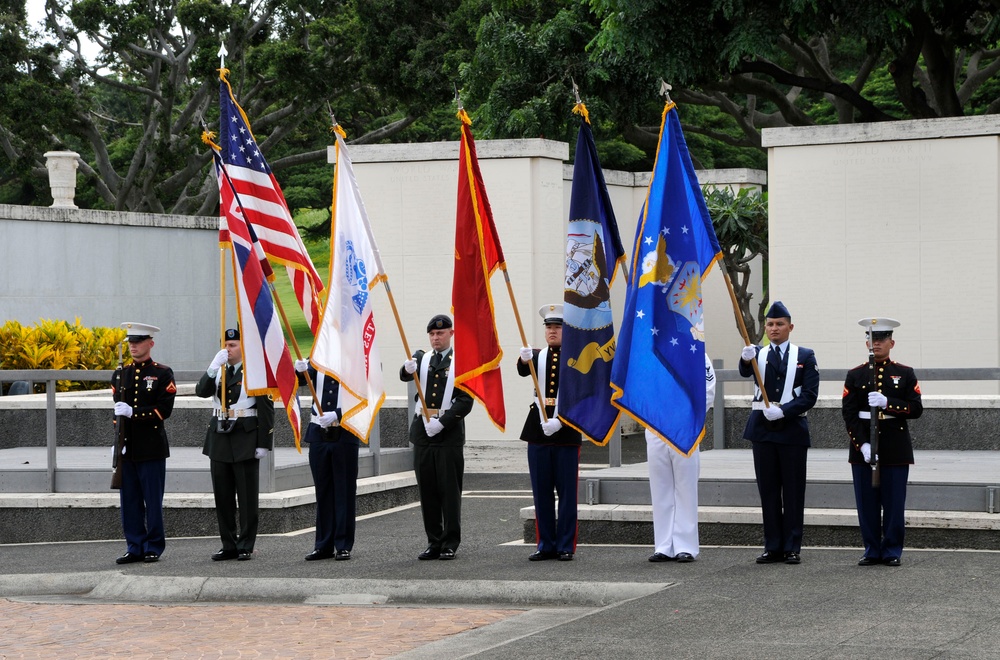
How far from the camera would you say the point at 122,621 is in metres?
9.51

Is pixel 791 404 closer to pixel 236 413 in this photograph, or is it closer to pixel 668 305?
pixel 668 305

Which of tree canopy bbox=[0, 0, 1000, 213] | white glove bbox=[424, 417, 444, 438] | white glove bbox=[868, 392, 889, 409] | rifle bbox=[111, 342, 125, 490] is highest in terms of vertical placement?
tree canopy bbox=[0, 0, 1000, 213]

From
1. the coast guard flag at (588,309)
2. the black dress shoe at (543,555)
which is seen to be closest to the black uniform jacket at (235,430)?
the black dress shoe at (543,555)

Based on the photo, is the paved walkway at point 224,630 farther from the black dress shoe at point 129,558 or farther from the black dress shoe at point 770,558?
the black dress shoe at point 770,558

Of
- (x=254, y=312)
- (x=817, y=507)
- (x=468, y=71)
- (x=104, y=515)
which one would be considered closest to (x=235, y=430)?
(x=254, y=312)

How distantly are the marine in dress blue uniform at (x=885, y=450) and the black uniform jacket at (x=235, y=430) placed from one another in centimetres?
441

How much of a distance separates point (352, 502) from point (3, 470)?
4.01 meters

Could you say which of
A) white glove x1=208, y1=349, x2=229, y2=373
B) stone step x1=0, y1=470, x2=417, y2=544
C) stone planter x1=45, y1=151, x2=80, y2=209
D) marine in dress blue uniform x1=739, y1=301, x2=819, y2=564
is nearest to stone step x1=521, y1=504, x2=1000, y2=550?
marine in dress blue uniform x1=739, y1=301, x2=819, y2=564

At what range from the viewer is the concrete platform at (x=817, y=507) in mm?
10648

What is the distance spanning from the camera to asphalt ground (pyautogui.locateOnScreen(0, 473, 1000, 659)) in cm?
795

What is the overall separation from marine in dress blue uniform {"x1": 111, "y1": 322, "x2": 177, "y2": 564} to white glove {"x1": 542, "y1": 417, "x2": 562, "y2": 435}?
3.01m

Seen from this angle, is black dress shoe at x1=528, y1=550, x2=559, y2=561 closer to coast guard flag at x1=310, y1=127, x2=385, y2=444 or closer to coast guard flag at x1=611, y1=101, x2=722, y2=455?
coast guard flag at x1=611, y1=101, x2=722, y2=455

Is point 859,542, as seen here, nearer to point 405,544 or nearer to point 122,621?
point 405,544

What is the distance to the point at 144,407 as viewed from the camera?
11633mm
